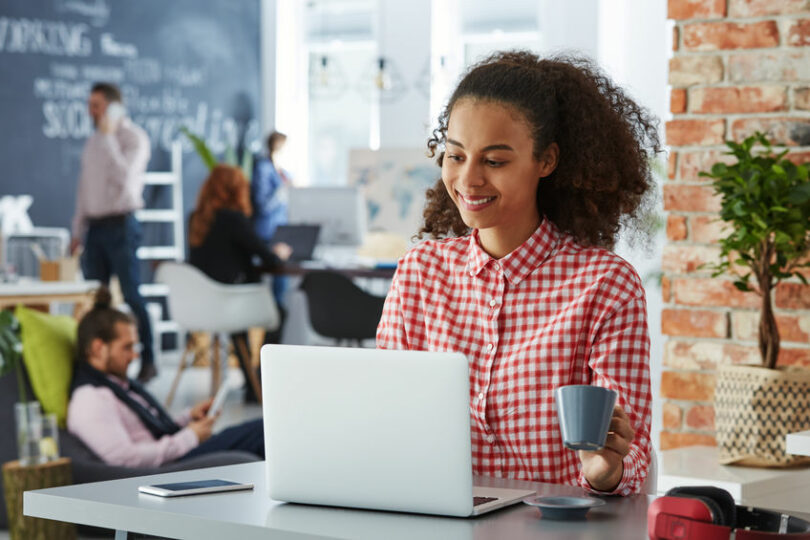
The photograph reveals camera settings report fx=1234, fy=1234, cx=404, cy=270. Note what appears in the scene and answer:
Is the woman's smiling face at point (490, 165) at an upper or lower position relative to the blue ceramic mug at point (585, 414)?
upper

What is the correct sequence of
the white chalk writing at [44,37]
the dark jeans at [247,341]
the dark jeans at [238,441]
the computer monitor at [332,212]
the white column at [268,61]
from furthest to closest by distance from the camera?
the white column at [268,61] < the white chalk writing at [44,37] < the computer monitor at [332,212] < the dark jeans at [247,341] < the dark jeans at [238,441]

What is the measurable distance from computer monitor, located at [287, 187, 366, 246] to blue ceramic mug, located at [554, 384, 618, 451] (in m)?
5.73

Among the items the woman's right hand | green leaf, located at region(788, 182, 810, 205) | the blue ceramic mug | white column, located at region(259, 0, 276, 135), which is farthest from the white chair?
the blue ceramic mug

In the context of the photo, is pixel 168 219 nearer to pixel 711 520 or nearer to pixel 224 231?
pixel 224 231

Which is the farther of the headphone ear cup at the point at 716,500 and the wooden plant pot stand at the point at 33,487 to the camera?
the wooden plant pot stand at the point at 33,487

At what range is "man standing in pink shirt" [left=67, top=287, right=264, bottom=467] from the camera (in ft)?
12.1

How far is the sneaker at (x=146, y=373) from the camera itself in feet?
25.2

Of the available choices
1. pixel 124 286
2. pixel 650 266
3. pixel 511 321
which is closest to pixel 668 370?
pixel 511 321

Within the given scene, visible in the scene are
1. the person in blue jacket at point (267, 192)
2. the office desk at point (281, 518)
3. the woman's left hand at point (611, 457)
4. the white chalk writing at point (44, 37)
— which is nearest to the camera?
the office desk at point (281, 518)

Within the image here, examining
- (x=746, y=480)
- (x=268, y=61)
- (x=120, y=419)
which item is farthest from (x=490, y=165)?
(x=268, y=61)

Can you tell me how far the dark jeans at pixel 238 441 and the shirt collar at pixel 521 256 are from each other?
1912mm

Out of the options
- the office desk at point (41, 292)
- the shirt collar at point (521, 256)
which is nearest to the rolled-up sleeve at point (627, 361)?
the shirt collar at point (521, 256)

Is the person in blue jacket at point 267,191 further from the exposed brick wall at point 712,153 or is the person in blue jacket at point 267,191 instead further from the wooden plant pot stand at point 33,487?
the exposed brick wall at point 712,153

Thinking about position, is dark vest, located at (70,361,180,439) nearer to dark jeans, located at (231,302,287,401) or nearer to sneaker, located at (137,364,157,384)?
dark jeans, located at (231,302,287,401)
